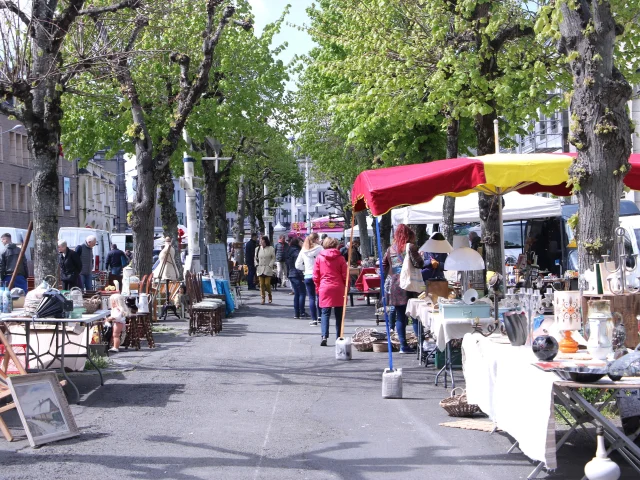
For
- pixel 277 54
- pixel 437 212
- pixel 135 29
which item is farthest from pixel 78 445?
pixel 277 54

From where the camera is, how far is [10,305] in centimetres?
984

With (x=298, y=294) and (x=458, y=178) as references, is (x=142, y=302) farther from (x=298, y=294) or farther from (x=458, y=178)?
(x=458, y=178)

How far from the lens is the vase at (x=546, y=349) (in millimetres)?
5980

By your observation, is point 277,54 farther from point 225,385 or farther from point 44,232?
point 225,385

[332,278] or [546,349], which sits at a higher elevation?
[332,278]

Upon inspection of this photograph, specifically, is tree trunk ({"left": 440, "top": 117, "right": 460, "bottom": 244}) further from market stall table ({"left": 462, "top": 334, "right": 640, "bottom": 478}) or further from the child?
market stall table ({"left": 462, "top": 334, "right": 640, "bottom": 478})

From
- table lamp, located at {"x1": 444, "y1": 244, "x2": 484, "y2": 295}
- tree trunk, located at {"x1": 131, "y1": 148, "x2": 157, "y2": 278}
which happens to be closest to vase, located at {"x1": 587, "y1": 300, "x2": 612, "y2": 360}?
table lamp, located at {"x1": 444, "y1": 244, "x2": 484, "y2": 295}

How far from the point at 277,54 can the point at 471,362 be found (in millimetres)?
26656

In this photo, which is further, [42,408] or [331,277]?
[331,277]

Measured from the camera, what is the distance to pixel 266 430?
794 centimetres

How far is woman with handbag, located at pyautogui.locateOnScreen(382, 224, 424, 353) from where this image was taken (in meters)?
12.8

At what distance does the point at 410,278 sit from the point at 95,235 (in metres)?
27.7

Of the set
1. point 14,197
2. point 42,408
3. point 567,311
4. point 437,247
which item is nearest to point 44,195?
point 42,408

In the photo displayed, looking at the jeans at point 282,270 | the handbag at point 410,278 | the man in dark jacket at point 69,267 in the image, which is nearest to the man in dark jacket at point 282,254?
the jeans at point 282,270
